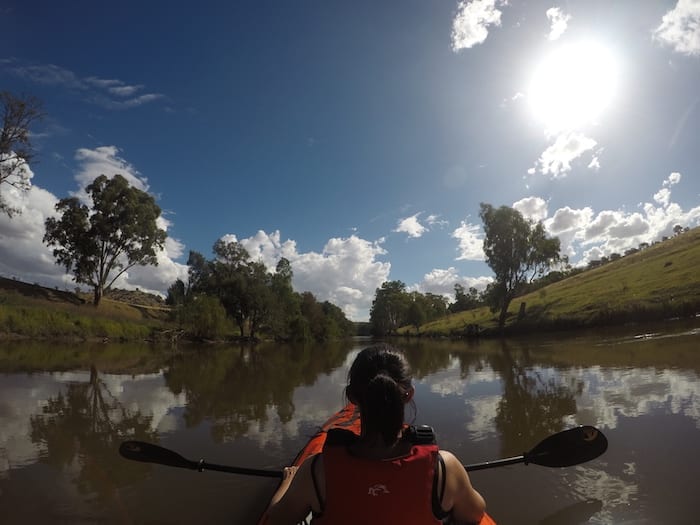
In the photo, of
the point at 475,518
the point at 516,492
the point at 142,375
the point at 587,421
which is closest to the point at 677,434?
the point at 587,421

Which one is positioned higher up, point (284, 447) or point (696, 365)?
point (696, 365)

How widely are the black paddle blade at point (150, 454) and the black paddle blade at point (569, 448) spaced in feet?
11.4

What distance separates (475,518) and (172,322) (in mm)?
36560

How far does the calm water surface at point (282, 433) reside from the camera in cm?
381

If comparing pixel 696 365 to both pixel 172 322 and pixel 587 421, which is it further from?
pixel 172 322

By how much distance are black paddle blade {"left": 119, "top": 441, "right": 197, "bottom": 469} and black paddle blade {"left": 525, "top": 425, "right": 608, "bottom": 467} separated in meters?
3.48

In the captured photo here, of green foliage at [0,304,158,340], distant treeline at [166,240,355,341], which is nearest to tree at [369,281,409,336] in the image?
distant treeline at [166,240,355,341]

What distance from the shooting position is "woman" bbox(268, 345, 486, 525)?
1688 mm

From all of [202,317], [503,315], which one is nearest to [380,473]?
[202,317]

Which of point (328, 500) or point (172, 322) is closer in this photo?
point (328, 500)

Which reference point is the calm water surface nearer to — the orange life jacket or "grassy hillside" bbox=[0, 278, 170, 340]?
the orange life jacket

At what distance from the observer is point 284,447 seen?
5707mm

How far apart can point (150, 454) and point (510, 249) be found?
120ft

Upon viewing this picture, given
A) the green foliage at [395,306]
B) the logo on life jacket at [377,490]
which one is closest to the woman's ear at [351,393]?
the logo on life jacket at [377,490]
